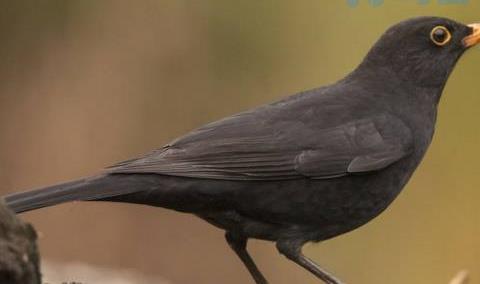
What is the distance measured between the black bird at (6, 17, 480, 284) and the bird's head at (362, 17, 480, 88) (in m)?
0.12

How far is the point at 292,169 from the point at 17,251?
6.93ft

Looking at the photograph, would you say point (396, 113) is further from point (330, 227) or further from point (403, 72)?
point (330, 227)

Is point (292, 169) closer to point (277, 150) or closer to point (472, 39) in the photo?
point (277, 150)

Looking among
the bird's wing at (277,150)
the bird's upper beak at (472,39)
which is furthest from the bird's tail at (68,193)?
the bird's upper beak at (472,39)

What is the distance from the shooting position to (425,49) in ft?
22.7

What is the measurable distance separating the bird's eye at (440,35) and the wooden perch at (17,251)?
3.21 metres

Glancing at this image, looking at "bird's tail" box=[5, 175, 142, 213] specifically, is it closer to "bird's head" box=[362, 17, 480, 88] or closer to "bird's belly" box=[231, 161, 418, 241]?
"bird's belly" box=[231, 161, 418, 241]

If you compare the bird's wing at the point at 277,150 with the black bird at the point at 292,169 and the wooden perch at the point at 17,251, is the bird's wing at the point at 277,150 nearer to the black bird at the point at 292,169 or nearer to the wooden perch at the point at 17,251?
the black bird at the point at 292,169

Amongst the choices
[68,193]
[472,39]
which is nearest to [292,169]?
[68,193]

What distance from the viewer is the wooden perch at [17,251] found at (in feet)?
14.4

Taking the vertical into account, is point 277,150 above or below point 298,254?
above

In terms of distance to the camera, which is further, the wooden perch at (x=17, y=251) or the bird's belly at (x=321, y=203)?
the bird's belly at (x=321, y=203)

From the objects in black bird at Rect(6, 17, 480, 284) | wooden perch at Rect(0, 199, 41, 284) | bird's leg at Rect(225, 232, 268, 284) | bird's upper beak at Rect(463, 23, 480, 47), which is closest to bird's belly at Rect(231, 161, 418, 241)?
black bird at Rect(6, 17, 480, 284)

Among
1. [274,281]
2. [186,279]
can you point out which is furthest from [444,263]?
[186,279]
